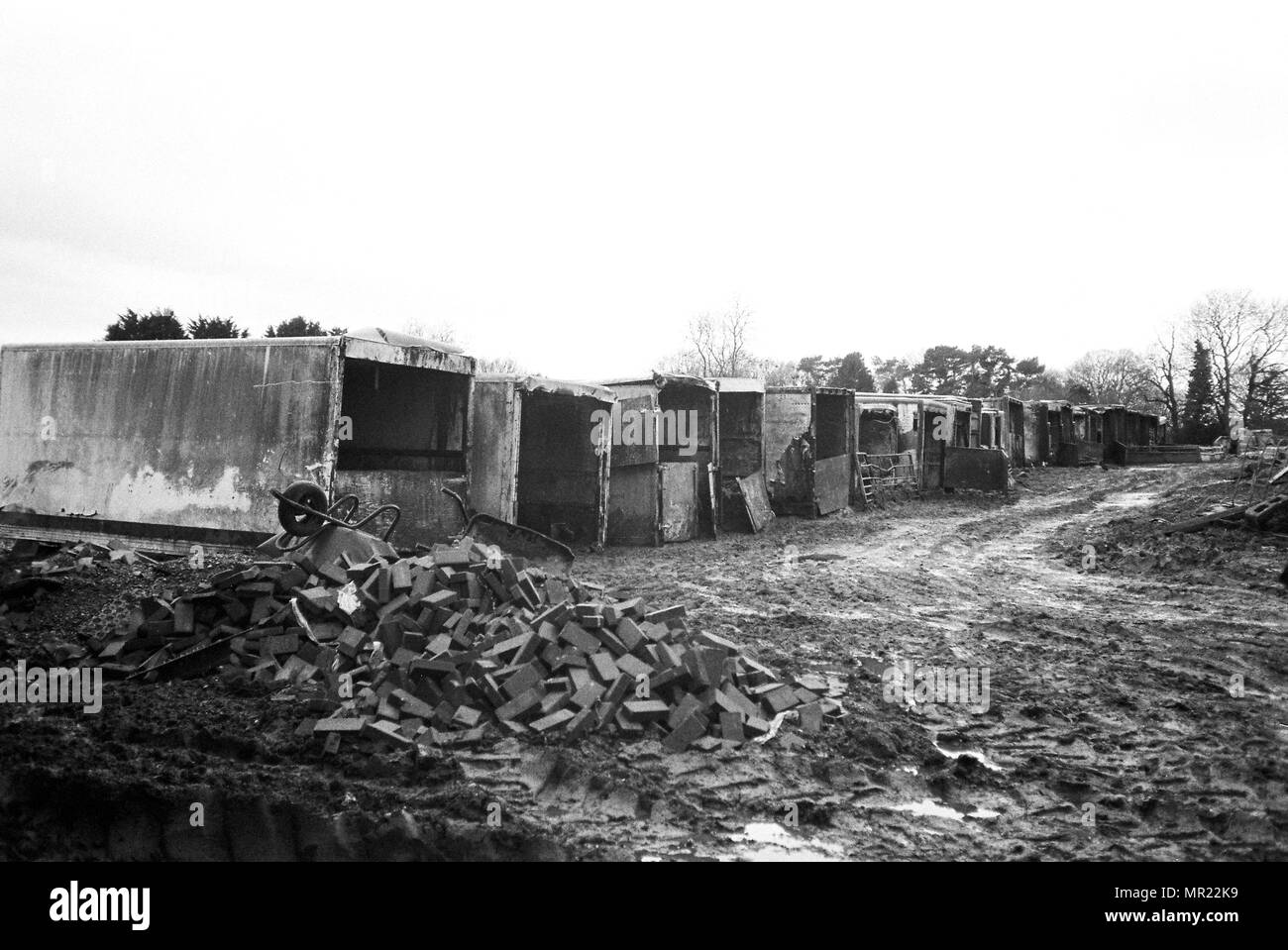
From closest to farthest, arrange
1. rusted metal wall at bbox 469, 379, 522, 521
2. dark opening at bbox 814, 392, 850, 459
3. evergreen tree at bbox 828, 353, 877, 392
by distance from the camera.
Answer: rusted metal wall at bbox 469, 379, 522, 521 < dark opening at bbox 814, 392, 850, 459 < evergreen tree at bbox 828, 353, 877, 392

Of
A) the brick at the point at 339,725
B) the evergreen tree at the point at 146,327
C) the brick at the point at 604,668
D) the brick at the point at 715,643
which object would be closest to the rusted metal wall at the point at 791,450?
the brick at the point at 715,643

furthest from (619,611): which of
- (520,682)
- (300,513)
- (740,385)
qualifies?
(740,385)

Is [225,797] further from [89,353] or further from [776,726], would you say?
[89,353]

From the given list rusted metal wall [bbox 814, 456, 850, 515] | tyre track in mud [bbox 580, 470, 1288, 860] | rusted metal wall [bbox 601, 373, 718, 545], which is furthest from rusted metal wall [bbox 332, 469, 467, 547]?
rusted metal wall [bbox 814, 456, 850, 515]

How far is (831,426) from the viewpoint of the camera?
17.7m

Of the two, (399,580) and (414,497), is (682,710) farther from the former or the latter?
(414,497)

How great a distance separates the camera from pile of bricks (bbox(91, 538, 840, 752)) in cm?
448

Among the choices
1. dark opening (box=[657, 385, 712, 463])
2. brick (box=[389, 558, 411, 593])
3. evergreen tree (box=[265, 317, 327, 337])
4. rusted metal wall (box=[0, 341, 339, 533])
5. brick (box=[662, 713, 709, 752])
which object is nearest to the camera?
brick (box=[662, 713, 709, 752])

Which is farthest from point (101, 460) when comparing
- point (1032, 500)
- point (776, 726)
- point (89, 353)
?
point (1032, 500)

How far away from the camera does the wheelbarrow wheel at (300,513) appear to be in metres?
7.16

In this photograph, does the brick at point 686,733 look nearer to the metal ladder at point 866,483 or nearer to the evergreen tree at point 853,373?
the metal ladder at point 866,483

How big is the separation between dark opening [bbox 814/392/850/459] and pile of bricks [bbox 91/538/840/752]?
1200cm

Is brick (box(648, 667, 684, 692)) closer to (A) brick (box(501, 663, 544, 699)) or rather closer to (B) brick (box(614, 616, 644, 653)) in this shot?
(B) brick (box(614, 616, 644, 653))

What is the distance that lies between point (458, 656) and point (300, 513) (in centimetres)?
292
